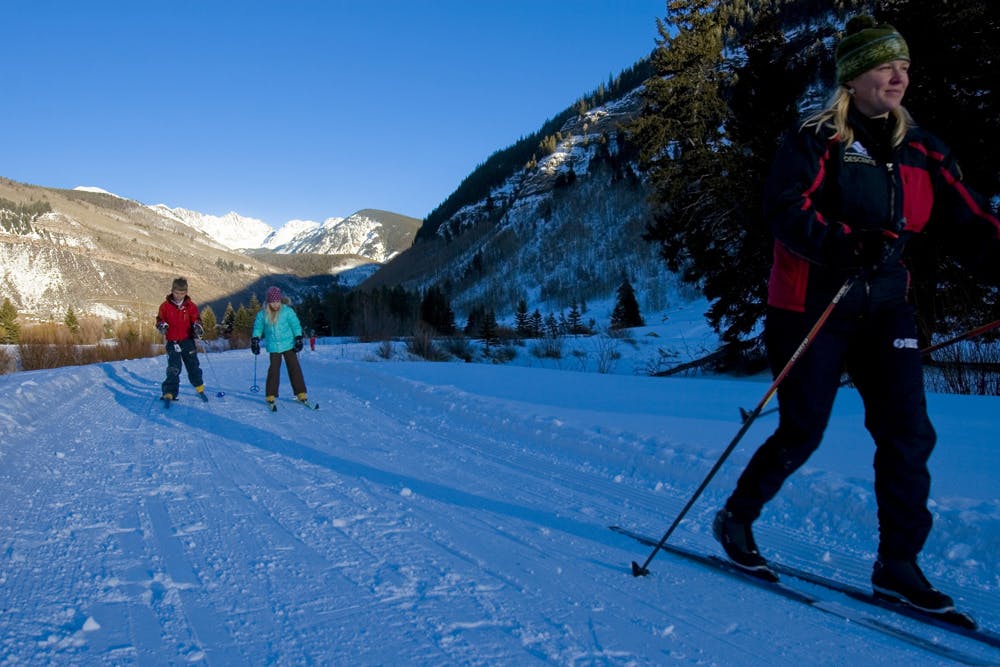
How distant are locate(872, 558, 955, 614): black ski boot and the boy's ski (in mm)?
22

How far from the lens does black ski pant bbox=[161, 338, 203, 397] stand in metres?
8.98

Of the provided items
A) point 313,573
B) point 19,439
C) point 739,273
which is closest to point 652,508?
point 313,573

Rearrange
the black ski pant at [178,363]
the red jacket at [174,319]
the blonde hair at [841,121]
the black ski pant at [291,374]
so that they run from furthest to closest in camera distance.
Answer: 1. the red jacket at [174,319]
2. the black ski pant at [178,363]
3. the black ski pant at [291,374]
4. the blonde hair at [841,121]

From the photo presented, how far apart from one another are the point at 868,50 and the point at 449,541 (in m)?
2.84

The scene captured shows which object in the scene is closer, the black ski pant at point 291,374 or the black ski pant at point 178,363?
the black ski pant at point 291,374

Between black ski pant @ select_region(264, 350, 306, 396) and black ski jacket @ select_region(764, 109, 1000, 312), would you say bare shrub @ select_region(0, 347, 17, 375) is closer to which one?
black ski pant @ select_region(264, 350, 306, 396)

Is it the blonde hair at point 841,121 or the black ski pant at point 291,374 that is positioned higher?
the blonde hair at point 841,121

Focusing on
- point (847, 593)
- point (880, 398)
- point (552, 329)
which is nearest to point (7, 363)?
point (552, 329)

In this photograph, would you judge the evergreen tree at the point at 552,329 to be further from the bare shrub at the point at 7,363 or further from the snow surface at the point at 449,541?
the bare shrub at the point at 7,363

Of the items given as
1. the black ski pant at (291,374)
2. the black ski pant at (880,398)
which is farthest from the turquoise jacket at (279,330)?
the black ski pant at (880,398)

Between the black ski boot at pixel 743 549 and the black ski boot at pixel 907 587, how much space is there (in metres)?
0.39

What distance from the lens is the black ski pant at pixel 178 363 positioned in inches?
354

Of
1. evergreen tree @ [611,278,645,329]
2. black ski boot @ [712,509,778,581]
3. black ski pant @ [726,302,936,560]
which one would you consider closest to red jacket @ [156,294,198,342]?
black ski boot @ [712,509,778,581]

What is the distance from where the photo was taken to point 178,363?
925 centimetres
